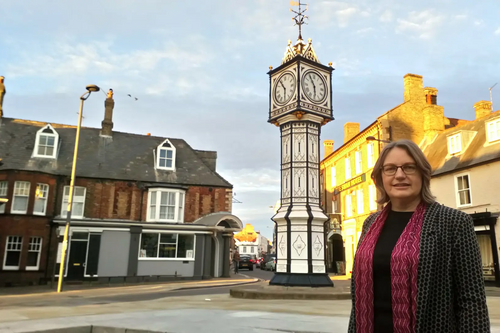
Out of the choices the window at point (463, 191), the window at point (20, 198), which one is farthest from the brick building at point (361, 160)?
the window at point (20, 198)

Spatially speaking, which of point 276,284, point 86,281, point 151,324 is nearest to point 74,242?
point 86,281

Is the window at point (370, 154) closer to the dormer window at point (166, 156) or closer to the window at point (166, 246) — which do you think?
the window at point (166, 246)

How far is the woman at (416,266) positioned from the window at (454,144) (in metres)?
23.3

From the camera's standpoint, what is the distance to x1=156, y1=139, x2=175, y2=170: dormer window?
94.4ft

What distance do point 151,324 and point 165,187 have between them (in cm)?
2050

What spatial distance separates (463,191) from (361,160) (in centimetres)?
960

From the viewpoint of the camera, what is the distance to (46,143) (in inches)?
1042

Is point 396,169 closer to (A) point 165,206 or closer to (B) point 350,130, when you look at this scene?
(A) point 165,206

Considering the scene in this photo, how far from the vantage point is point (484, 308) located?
2.20 meters

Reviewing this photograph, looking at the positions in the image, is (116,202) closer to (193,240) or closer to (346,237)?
(193,240)

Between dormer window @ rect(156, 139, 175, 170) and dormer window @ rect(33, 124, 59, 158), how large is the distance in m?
6.79

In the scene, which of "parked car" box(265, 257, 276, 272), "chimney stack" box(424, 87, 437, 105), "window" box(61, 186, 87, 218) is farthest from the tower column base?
"parked car" box(265, 257, 276, 272)

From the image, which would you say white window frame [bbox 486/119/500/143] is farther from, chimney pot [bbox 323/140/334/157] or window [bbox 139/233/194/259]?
chimney pot [bbox 323/140/334/157]

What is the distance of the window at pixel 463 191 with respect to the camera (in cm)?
2141
